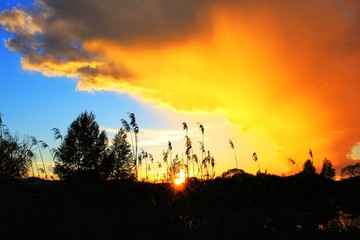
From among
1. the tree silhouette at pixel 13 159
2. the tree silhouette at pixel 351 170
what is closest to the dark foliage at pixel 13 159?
the tree silhouette at pixel 13 159

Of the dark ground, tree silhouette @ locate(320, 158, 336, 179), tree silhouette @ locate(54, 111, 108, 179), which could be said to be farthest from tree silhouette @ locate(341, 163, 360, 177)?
tree silhouette @ locate(54, 111, 108, 179)

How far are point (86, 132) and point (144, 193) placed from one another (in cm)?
4284

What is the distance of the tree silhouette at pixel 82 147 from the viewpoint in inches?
2277

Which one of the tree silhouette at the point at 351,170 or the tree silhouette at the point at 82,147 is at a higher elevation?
the tree silhouette at the point at 82,147

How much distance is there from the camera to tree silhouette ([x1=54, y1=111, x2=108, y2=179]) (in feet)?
190

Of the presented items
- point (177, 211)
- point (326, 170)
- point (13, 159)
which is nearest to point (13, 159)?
point (13, 159)

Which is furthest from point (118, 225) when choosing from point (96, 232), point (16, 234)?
point (16, 234)

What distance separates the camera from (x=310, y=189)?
97.8 ft

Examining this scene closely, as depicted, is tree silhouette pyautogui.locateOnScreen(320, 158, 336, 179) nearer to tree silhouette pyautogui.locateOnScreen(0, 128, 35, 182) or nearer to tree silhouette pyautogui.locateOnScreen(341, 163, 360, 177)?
tree silhouette pyautogui.locateOnScreen(341, 163, 360, 177)

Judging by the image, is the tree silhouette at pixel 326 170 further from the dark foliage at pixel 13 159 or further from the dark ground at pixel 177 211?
the dark foliage at pixel 13 159

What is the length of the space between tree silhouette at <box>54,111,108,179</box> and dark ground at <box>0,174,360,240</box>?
22.7 meters

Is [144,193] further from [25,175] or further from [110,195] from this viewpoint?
[25,175]

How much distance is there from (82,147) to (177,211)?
4533 cm

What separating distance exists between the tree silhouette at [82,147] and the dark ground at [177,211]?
2266 cm
